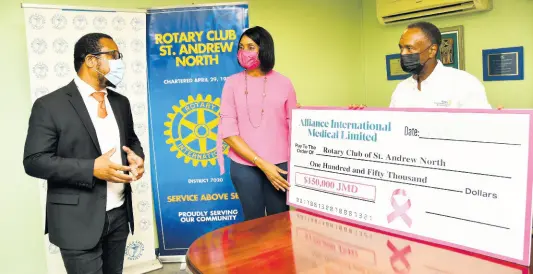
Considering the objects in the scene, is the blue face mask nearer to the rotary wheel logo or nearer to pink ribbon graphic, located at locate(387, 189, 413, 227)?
pink ribbon graphic, located at locate(387, 189, 413, 227)

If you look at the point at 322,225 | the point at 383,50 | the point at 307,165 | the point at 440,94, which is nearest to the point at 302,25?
the point at 383,50

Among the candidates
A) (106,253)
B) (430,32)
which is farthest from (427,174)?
(106,253)

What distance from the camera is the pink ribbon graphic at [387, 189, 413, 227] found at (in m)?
1.40

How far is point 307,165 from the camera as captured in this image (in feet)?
5.72

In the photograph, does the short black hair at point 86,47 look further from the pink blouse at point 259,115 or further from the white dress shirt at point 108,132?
the pink blouse at point 259,115

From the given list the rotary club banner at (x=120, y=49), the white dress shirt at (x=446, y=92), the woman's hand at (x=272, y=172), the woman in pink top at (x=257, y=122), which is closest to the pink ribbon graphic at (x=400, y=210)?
the woman's hand at (x=272, y=172)

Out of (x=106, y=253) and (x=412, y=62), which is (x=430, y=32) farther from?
(x=106, y=253)

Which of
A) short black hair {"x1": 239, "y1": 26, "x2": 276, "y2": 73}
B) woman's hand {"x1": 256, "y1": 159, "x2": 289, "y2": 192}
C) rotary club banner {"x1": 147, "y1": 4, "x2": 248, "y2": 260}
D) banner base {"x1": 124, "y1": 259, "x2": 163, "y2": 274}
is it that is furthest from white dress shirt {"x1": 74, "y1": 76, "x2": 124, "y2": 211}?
banner base {"x1": 124, "y1": 259, "x2": 163, "y2": 274}

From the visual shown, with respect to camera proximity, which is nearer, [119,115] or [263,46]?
[119,115]

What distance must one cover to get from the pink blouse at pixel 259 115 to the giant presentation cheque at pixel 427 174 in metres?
0.37

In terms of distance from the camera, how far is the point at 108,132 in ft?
6.16

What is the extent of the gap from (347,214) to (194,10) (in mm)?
2270

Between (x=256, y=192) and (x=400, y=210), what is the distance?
0.89 m

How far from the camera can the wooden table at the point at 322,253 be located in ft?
3.85
